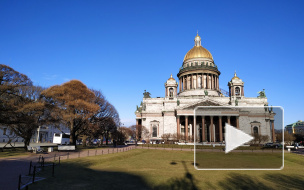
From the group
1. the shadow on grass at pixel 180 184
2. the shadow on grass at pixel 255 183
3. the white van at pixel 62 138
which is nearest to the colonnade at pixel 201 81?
the white van at pixel 62 138

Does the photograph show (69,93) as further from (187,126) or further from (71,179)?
(187,126)

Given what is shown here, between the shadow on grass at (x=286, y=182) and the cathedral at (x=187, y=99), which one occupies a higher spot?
the cathedral at (x=187, y=99)

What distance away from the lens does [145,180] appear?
57.9 ft

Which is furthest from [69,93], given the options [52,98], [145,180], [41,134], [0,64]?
[41,134]

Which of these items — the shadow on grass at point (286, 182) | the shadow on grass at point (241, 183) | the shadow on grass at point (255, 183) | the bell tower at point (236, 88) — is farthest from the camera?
the bell tower at point (236, 88)

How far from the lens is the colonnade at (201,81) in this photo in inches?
3521

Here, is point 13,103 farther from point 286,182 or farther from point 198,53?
point 198,53

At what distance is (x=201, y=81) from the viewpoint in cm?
8988

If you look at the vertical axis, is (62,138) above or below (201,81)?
below

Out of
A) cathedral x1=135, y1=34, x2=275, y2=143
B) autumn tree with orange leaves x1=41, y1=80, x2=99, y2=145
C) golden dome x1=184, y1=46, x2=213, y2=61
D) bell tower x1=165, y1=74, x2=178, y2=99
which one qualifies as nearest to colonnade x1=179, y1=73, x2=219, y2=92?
cathedral x1=135, y1=34, x2=275, y2=143

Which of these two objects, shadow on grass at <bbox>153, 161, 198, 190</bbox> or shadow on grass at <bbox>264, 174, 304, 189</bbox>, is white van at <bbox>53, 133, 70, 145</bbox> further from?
shadow on grass at <bbox>264, 174, 304, 189</bbox>

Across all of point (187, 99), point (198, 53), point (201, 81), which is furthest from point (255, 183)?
point (198, 53)

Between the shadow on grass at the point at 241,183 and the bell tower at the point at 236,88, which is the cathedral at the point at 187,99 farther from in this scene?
the shadow on grass at the point at 241,183

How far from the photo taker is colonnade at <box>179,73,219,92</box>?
8944cm
